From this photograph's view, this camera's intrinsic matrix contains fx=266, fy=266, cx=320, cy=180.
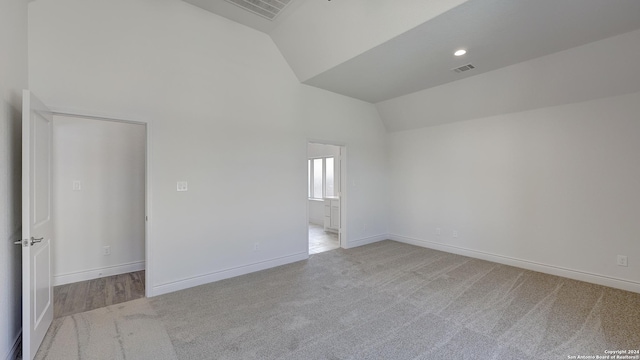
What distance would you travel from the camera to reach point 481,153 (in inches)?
182

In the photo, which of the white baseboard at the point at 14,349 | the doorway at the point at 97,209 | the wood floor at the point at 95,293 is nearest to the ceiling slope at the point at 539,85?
the doorway at the point at 97,209

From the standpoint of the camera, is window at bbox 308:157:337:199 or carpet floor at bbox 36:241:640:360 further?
window at bbox 308:157:337:199

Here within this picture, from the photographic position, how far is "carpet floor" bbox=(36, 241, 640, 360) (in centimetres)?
216

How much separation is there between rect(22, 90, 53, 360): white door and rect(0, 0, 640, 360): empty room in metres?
0.02

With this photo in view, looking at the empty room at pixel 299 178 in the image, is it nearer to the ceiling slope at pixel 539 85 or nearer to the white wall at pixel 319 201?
the ceiling slope at pixel 539 85

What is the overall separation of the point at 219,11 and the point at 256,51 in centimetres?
66

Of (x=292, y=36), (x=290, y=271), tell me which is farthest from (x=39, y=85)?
(x=290, y=271)

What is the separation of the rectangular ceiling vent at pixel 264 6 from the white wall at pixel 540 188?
3497 mm

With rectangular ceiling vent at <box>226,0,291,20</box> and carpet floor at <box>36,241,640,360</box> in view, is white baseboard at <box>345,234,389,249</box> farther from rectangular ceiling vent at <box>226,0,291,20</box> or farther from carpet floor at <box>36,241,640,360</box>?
rectangular ceiling vent at <box>226,0,291,20</box>

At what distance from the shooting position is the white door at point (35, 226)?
1958 mm

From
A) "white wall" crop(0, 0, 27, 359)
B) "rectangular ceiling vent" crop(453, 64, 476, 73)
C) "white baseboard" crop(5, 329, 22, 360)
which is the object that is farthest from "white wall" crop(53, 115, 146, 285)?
"rectangular ceiling vent" crop(453, 64, 476, 73)

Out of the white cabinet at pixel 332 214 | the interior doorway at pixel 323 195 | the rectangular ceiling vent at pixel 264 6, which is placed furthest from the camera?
the white cabinet at pixel 332 214

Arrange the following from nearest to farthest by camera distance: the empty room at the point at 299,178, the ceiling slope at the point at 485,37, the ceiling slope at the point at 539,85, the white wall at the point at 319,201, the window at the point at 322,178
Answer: the empty room at the point at 299,178 < the ceiling slope at the point at 485,37 < the ceiling slope at the point at 539,85 < the white wall at the point at 319,201 < the window at the point at 322,178

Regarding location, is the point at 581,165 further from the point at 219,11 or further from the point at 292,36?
the point at 219,11
